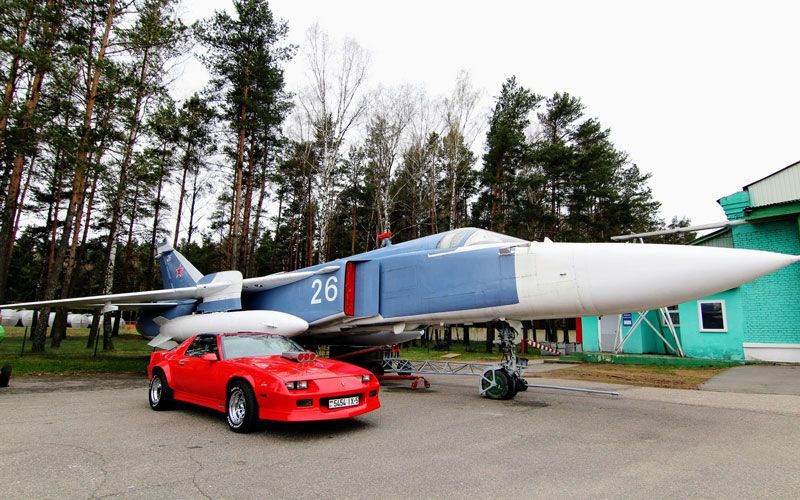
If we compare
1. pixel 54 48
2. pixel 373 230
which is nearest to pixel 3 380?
pixel 54 48

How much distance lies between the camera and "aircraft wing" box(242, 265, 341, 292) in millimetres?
10414

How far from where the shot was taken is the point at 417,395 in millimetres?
9094

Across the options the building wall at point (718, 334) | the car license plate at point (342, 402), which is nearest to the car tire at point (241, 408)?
the car license plate at point (342, 402)

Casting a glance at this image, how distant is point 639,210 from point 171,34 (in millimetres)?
35833

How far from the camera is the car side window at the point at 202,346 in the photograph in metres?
6.81

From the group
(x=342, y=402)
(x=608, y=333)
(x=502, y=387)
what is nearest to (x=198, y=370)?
(x=342, y=402)

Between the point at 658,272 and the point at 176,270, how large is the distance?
46.3 ft

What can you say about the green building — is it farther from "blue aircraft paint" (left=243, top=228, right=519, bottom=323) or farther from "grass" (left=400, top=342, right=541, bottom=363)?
"blue aircraft paint" (left=243, top=228, right=519, bottom=323)

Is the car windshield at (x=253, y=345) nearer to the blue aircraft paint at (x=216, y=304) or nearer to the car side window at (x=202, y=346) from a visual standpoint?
the car side window at (x=202, y=346)

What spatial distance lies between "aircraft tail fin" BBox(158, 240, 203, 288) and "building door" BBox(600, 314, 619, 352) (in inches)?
662

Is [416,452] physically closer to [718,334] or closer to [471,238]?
[471,238]

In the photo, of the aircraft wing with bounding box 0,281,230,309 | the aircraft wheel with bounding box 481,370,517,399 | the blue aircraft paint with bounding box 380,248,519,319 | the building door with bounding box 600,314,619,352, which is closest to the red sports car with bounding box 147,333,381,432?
the blue aircraft paint with bounding box 380,248,519,319

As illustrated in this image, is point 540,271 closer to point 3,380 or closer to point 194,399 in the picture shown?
point 194,399

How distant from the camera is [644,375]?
13.3 meters
